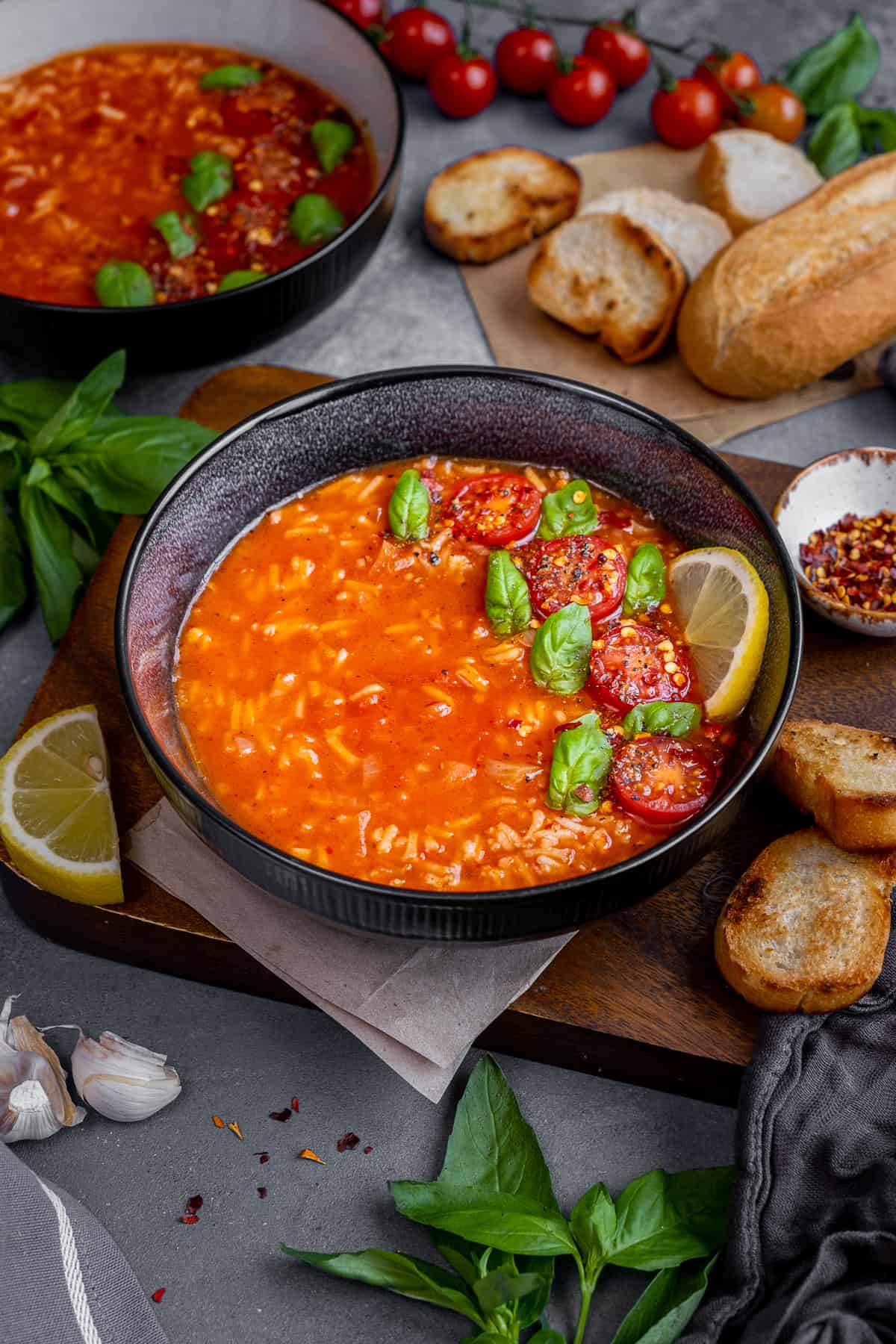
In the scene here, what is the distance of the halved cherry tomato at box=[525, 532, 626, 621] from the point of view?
13.4 feet

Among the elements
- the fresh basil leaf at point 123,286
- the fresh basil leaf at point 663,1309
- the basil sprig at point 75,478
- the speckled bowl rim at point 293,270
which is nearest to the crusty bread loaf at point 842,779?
the fresh basil leaf at point 663,1309

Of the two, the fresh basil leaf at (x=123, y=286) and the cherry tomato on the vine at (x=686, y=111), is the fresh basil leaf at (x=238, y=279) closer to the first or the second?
the fresh basil leaf at (x=123, y=286)

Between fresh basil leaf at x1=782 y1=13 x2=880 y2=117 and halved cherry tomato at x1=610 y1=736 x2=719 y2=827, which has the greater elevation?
fresh basil leaf at x1=782 y1=13 x2=880 y2=117

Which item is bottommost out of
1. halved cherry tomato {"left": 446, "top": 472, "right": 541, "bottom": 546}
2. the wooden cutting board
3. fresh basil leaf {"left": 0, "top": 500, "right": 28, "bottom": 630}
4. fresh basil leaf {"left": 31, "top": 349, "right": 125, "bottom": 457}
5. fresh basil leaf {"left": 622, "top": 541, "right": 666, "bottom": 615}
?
the wooden cutting board

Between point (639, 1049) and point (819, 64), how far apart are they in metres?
4.51

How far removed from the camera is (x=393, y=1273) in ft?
11.5

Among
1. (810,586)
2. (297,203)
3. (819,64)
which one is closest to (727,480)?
(810,586)

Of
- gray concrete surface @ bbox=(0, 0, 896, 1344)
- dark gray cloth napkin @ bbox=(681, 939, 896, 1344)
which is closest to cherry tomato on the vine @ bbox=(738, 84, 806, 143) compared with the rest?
dark gray cloth napkin @ bbox=(681, 939, 896, 1344)

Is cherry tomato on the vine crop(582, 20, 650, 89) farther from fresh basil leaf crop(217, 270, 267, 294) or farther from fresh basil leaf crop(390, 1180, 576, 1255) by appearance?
fresh basil leaf crop(390, 1180, 576, 1255)

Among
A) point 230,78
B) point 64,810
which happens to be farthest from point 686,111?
point 64,810

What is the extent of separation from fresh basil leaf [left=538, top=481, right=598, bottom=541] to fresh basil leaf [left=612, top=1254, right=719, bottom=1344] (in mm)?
1998

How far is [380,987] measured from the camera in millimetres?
3746

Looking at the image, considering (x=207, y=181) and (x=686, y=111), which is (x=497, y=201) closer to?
(x=686, y=111)

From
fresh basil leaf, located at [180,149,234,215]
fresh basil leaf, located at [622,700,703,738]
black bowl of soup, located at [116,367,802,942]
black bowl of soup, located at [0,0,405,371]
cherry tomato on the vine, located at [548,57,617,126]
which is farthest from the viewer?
cherry tomato on the vine, located at [548,57,617,126]
